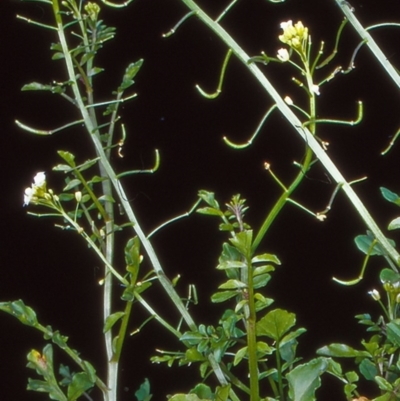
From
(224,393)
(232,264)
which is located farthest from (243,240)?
(224,393)

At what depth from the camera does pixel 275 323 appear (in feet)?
2.66

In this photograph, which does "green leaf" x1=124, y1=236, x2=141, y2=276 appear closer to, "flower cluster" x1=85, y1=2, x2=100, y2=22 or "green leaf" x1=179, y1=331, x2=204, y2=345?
"green leaf" x1=179, y1=331, x2=204, y2=345

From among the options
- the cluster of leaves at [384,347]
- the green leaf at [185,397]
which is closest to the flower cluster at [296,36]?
the cluster of leaves at [384,347]

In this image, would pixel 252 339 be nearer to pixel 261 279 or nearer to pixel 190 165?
pixel 261 279

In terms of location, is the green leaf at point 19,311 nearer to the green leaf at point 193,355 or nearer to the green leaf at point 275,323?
the green leaf at point 193,355

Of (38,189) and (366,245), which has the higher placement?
(38,189)

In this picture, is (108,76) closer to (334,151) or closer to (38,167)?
(38,167)

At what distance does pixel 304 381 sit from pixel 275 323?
73 mm

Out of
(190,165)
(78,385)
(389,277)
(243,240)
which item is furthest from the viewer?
(190,165)

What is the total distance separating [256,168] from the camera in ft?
3.92

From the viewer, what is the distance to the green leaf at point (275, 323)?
80cm

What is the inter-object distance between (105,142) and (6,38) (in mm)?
299

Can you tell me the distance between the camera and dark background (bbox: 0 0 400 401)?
1.15 m

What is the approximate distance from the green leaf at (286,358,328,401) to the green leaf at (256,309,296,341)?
54 mm
